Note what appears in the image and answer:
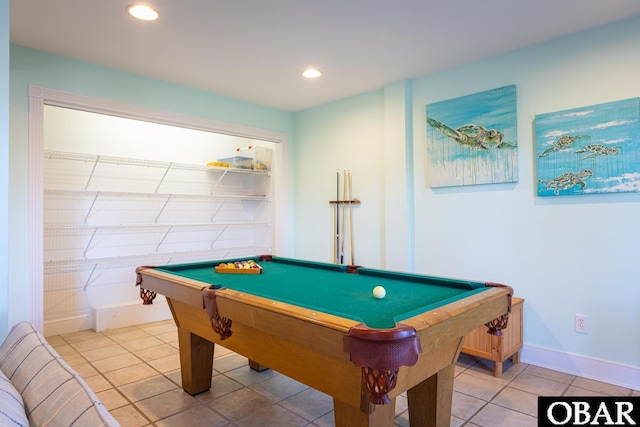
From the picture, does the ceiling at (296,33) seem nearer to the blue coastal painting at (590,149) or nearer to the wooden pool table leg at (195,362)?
the blue coastal painting at (590,149)

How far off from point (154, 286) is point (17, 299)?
1.42 m

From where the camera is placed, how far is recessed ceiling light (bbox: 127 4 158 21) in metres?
2.34

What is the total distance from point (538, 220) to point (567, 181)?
0.34m

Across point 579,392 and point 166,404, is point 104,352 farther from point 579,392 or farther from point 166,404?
point 579,392

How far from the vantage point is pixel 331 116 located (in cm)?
440

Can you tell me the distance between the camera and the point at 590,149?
2.61 metres

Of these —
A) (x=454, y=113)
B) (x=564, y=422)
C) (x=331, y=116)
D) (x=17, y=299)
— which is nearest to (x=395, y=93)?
(x=454, y=113)

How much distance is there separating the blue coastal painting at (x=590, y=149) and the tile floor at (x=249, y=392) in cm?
135

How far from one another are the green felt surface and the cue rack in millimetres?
Answer: 1468

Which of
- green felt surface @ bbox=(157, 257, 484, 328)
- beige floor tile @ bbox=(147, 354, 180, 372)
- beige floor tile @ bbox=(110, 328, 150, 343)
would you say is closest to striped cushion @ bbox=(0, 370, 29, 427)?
green felt surface @ bbox=(157, 257, 484, 328)

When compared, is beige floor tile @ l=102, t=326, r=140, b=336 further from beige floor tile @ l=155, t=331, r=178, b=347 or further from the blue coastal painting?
the blue coastal painting

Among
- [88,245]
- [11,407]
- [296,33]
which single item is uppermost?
[296,33]

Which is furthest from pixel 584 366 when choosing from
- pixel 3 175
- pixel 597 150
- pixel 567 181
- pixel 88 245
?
pixel 88 245

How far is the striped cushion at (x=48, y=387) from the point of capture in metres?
0.81
